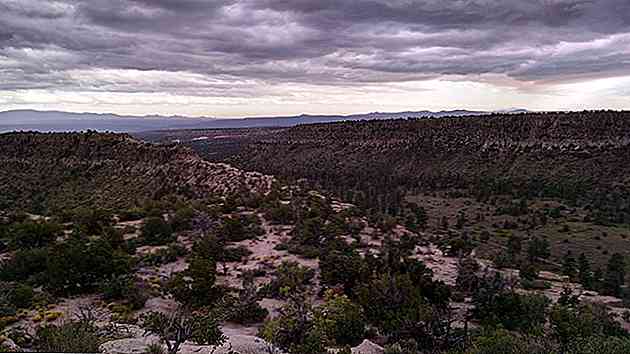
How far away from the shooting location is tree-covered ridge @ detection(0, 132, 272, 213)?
39.3 m

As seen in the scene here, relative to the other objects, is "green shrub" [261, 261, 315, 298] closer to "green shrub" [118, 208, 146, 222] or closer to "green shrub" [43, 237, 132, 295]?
"green shrub" [43, 237, 132, 295]

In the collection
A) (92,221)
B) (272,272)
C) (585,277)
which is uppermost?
(92,221)

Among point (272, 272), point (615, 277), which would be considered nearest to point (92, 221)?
point (272, 272)

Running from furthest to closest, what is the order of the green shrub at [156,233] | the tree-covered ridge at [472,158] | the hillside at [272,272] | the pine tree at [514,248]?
the tree-covered ridge at [472,158]
the pine tree at [514,248]
the green shrub at [156,233]
the hillside at [272,272]

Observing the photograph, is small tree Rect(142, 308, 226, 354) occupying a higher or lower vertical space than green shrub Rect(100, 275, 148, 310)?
higher

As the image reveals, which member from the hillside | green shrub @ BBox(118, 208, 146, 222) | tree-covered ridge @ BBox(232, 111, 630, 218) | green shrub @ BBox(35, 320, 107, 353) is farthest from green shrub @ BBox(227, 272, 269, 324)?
tree-covered ridge @ BBox(232, 111, 630, 218)

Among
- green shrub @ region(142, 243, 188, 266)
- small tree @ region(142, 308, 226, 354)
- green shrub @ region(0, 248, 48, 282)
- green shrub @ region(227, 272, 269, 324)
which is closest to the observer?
small tree @ region(142, 308, 226, 354)

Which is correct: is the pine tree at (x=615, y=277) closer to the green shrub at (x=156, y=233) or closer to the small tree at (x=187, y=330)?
the small tree at (x=187, y=330)

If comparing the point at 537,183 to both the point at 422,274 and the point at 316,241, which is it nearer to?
the point at 316,241

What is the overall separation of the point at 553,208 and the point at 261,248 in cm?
3039

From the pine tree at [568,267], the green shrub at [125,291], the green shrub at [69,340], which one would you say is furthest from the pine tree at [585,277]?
the green shrub at [69,340]

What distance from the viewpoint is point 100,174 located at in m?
42.9

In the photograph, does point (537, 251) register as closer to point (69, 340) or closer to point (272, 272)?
point (272, 272)

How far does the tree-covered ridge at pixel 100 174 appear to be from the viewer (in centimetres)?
3928
